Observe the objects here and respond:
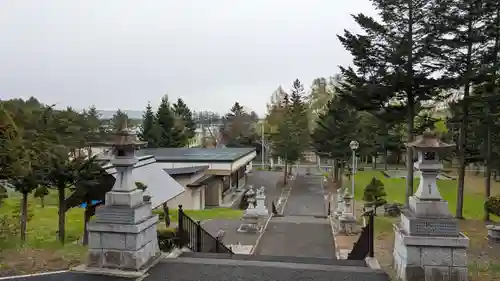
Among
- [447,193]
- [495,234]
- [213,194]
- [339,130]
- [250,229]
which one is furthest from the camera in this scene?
[339,130]

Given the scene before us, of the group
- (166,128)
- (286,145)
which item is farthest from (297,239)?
(166,128)

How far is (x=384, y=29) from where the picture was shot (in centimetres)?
1376

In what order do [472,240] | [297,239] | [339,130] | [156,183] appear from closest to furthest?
[472,240] < [297,239] < [156,183] < [339,130]

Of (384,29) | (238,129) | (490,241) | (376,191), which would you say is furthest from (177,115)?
(490,241)

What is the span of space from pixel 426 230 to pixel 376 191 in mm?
15521

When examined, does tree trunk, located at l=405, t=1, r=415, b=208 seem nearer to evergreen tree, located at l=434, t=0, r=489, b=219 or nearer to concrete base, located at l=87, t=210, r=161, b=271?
evergreen tree, located at l=434, t=0, r=489, b=219

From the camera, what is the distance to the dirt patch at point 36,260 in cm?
639

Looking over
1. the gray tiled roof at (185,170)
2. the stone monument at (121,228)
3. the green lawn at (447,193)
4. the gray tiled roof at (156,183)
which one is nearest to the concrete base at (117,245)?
the stone monument at (121,228)

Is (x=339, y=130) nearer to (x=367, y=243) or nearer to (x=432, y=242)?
(x=367, y=243)

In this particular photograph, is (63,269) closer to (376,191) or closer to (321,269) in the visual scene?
(321,269)

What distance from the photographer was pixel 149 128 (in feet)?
154

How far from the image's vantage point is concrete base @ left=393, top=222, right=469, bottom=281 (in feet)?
18.2

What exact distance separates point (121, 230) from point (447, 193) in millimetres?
27011

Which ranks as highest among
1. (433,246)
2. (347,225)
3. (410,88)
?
(410,88)
